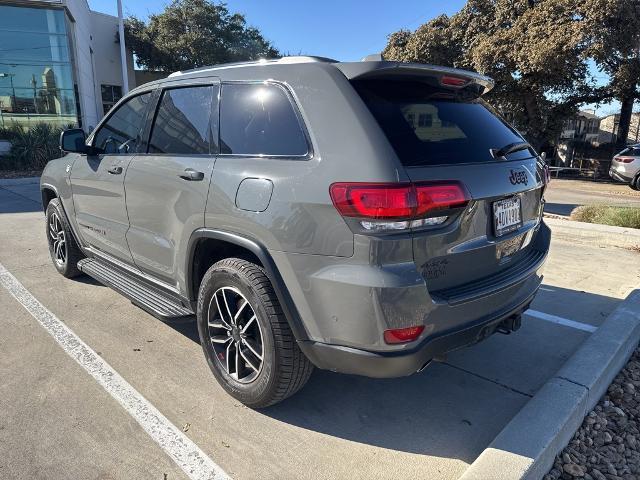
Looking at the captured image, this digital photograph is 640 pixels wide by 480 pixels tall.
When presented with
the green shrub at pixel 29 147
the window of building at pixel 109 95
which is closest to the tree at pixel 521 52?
the green shrub at pixel 29 147

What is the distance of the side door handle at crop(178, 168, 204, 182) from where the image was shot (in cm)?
279

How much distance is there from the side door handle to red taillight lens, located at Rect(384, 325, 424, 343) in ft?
4.64

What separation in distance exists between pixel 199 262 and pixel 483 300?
1685 mm

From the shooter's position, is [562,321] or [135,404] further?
[562,321]

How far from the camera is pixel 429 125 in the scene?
2.49m

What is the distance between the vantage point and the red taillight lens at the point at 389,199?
6.83ft

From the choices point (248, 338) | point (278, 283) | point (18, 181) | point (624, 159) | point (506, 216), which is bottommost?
point (18, 181)

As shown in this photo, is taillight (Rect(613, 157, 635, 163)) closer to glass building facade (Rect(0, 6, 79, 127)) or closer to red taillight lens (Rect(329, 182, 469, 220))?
red taillight lens (Rect(329, 182, 469, 220))

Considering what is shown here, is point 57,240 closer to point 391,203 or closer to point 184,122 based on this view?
point 184,122

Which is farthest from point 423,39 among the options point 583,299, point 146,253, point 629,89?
point 146,253

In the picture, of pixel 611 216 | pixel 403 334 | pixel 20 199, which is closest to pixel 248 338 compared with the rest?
pixel 403 334

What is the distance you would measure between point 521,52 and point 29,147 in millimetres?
18365

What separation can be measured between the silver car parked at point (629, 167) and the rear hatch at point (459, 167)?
1748 cm

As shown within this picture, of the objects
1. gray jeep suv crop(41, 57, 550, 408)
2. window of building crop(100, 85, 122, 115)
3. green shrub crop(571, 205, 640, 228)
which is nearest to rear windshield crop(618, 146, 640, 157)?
green shrub crop(571, 205, 640, 228)
